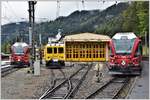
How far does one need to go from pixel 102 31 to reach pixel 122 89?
7435 cm

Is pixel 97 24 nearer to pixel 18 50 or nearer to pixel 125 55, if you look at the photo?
pixel 18 50

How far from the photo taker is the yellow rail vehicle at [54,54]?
141 feet

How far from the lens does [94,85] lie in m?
24.0

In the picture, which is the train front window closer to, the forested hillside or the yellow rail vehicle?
the yellow rail vehicle

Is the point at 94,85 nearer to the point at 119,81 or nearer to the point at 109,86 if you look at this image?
the point at 109,86

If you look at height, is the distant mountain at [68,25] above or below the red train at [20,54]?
above

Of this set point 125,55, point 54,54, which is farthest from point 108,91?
point 54,54

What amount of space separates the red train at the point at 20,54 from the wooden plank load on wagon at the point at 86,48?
12.6 feet

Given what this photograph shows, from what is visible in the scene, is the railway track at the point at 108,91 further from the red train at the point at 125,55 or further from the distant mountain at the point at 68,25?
the distant mountain at the point at 68,25

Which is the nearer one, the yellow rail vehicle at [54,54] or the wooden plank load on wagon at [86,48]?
the yellow rail vehicle at [54,54]

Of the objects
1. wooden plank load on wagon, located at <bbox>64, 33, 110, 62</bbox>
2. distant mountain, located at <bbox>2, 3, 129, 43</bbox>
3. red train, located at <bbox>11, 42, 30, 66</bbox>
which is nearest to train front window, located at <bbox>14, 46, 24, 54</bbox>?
red train, located at <bbox>11, 42, 30, 66</bbox>

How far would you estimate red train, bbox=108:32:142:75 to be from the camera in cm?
2931

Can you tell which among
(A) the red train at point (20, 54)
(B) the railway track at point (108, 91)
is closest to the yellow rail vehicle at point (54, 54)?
(A) the red train at point (20, 54)

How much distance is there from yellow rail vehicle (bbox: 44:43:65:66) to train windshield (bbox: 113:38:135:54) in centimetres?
1336
